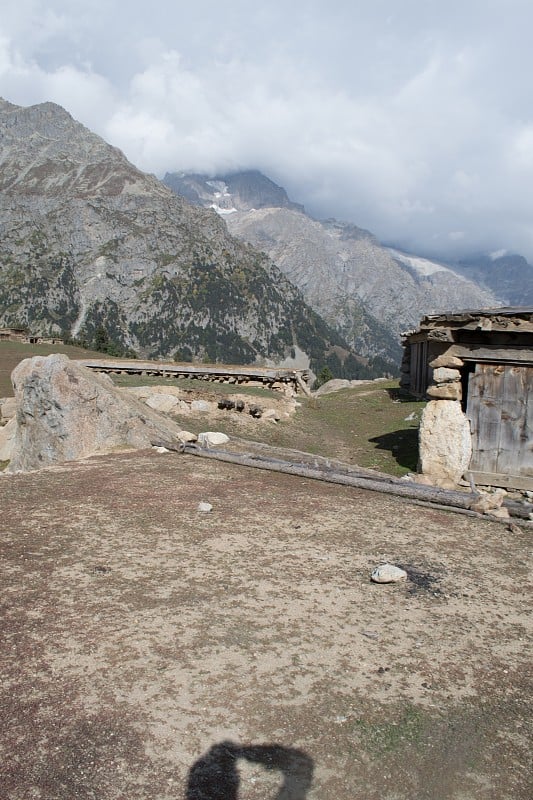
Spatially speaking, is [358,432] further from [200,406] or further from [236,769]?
[236,769]

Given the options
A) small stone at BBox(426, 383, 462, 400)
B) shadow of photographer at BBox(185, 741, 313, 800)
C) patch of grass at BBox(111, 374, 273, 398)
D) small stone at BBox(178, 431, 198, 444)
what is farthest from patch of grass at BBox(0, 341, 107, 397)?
shadow of photographer at BBox(185, 741, 313, 800)

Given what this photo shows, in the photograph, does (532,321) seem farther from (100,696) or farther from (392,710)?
(100,696)

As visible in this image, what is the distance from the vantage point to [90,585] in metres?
5.93

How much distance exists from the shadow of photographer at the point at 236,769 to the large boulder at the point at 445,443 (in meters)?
9.52

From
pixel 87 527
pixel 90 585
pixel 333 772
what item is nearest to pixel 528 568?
pixel 333 772

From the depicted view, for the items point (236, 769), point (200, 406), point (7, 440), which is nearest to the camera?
point (236, 769)

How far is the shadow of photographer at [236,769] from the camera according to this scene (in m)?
3.36

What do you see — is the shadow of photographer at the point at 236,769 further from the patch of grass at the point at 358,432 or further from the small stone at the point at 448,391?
the patch of grass at the point at 358,432

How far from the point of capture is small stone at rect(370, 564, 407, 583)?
251 inches

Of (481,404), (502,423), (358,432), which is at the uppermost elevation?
(481,404)

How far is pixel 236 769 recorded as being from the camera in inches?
139

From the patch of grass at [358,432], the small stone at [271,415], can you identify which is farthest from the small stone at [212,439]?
the small stone at [271,415]

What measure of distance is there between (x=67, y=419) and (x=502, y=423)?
974 centimetres

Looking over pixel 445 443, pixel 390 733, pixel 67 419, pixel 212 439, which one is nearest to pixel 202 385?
pixel 212 439
